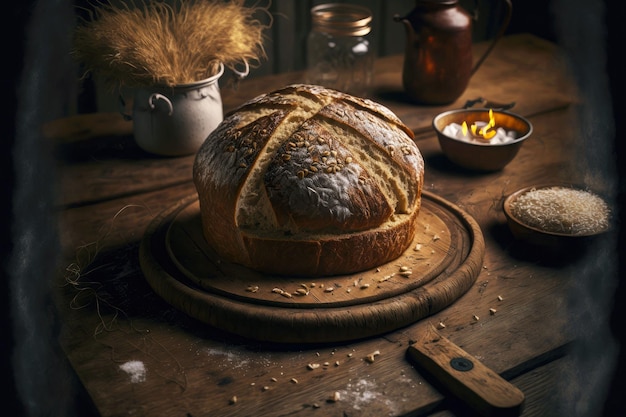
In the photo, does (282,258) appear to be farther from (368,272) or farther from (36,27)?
(36,27)

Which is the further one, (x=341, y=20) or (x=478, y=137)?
(x=341, y=20)

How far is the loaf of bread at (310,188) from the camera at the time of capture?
58.6 inches

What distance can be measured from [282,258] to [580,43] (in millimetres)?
1414

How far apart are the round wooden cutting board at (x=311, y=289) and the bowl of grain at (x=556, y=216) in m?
0.11

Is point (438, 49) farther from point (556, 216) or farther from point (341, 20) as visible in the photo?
point (556, 216)

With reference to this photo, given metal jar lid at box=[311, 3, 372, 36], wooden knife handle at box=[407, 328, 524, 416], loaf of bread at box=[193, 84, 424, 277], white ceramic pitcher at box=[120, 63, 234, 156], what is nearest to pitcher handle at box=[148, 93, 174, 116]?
white ceramic pitcher at box=[120, 63, 234, 156]

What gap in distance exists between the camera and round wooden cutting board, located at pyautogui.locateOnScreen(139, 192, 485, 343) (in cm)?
141

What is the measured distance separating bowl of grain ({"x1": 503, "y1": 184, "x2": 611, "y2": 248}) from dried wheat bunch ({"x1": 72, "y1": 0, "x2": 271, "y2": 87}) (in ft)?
3.04

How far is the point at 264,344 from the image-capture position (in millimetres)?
1423

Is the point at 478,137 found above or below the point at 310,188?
below

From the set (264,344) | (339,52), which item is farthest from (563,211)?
(339,52)

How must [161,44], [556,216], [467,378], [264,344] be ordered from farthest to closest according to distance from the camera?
[161,44] → [556,216] → [264,344] → [467,378]

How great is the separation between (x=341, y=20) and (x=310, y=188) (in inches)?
48.5

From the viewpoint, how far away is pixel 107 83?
6.84 ft
